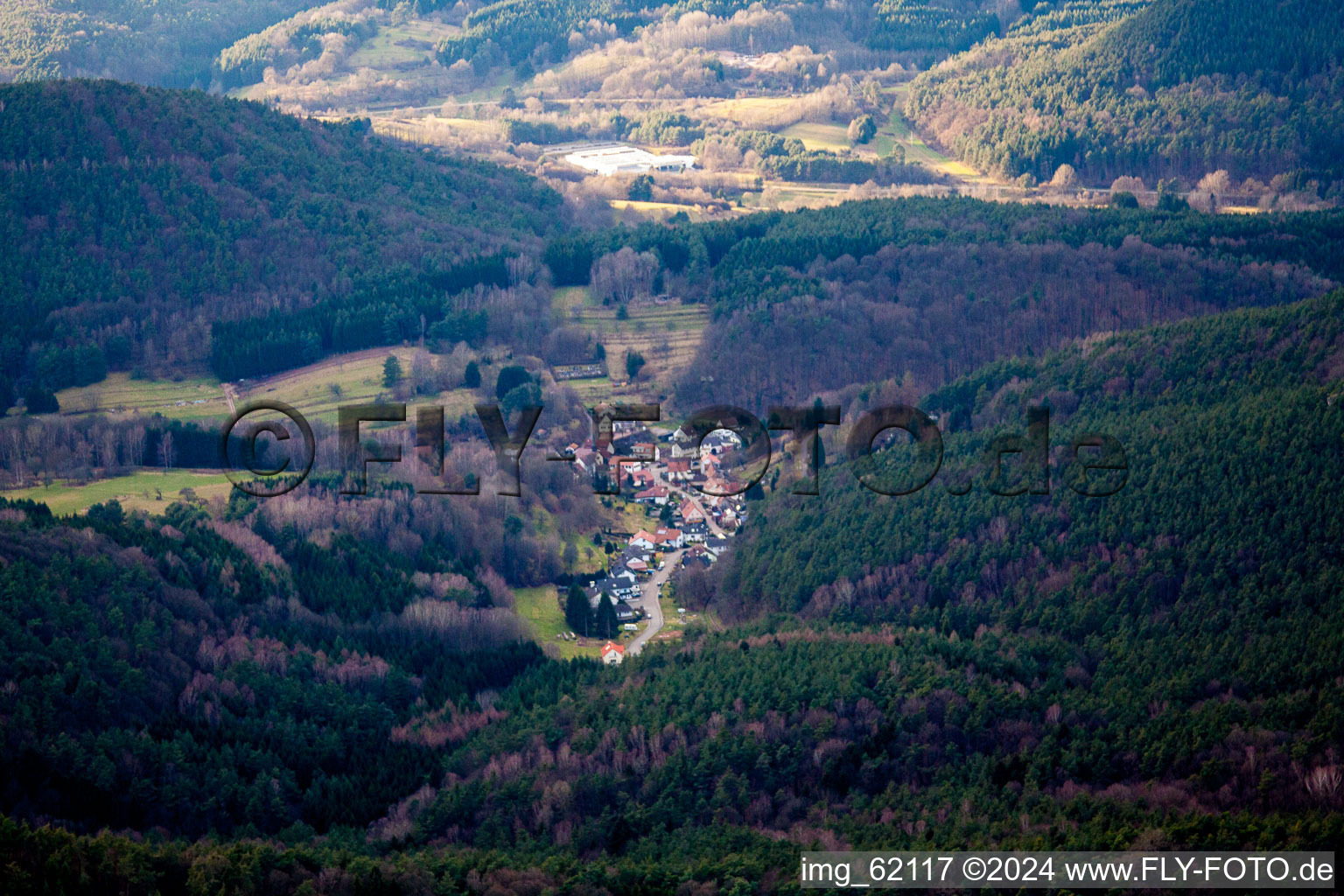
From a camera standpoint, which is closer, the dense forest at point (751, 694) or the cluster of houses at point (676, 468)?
the dense forest at point (751, 694)

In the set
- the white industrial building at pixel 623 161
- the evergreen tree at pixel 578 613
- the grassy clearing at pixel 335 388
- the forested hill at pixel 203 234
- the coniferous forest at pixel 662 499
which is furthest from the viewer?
the white industrial building at pixel 623 161

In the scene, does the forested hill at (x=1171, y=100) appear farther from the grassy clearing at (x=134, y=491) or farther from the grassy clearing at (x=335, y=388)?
the grassy clearing at (x=134, y=491)

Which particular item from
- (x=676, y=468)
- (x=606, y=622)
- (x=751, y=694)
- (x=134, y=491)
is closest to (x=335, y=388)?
(x=134, y=491)

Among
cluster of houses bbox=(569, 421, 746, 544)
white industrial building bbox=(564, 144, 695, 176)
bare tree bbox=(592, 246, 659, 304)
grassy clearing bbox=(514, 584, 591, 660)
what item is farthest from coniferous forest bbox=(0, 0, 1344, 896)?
white industrial building bbox=(564, 144, 695, 176)

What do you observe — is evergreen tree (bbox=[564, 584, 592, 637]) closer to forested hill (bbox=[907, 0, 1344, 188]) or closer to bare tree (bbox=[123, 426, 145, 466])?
bare tree (bbox=[123, 426, 145, 466])

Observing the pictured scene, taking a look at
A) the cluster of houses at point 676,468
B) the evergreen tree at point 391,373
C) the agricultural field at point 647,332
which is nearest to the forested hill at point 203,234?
the evergreen tree at point 391,373

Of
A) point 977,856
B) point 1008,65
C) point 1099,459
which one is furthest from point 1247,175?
point 977,856

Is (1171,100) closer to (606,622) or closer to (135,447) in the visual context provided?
(606,622)

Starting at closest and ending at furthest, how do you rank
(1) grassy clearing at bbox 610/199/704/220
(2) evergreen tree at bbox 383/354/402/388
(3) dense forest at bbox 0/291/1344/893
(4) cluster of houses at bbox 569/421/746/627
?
(3) dense forest at bbox 0/291/1344/893, (4) cluster of houses at bbox 569/421/746/627, (2) evergreen tree at bbox 383/354/402/388, (1) grassy clearing at bbox 610/199/704/220
